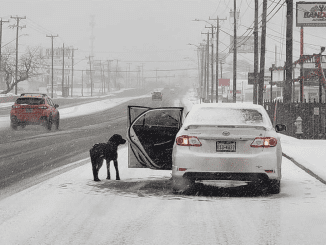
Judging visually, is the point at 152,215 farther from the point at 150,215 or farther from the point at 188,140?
the point at 188,140

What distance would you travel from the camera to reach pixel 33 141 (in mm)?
19359

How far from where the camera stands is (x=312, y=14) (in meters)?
37.0

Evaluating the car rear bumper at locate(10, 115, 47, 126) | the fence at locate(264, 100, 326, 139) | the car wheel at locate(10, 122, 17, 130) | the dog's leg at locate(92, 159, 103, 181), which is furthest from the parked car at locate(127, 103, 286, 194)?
the car wheel at locate(10, 122, 17, 130)

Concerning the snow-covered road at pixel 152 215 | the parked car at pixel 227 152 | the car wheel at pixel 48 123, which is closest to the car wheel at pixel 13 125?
the car wheel at pixel 48 123

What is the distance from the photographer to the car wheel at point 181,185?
9.12 meters

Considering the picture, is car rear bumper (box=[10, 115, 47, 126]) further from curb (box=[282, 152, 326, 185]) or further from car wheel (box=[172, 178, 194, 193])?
car wheel (box=[172, 178, 194, 193])

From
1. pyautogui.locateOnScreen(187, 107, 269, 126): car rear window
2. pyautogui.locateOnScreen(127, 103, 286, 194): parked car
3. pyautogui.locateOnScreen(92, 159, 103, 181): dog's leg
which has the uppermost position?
pyautogui.locateOnScreen(187, 107, 269, 126): car rear window

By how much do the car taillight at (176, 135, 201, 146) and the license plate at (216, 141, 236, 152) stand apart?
0.30 m

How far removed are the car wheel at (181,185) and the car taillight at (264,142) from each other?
4.01 feet

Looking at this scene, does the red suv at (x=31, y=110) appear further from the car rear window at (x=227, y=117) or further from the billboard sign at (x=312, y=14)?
the billboard sign at (x=312, y=14)

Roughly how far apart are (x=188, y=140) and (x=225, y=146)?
22.9 inches

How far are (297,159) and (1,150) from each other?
8.19 m

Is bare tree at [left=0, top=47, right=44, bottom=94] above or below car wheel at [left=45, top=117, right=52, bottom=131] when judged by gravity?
above

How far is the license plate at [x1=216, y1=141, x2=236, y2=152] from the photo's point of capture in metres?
8.88
